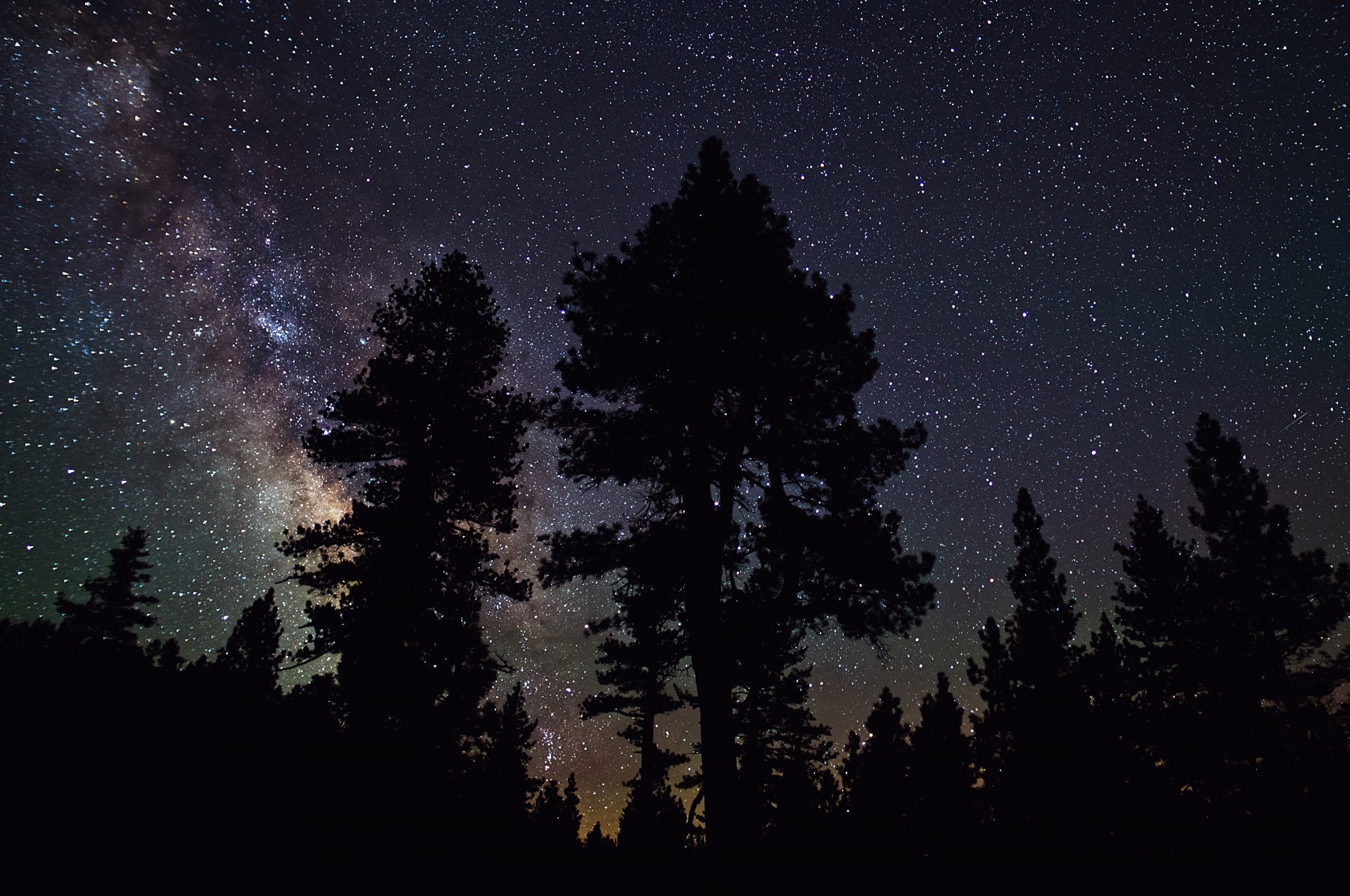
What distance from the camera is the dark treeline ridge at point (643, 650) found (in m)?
6.48

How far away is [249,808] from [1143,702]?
30.8 metres

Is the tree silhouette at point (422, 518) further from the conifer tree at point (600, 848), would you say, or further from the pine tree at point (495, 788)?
the conifer tree at point (600, 848)

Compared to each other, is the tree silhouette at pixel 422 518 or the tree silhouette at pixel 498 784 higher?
the tree silhouette at pixel 422 518

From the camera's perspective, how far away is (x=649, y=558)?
9.34 metres

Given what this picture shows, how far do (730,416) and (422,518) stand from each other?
846cm

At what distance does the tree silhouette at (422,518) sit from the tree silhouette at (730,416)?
5127 millimetres

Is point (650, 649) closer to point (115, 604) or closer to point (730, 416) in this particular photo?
point (730, 416)

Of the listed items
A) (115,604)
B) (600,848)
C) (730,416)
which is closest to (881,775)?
(600,848)

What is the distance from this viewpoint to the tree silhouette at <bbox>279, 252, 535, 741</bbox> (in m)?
12.2

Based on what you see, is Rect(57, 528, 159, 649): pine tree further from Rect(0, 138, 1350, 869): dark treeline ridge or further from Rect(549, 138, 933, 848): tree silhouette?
Rect(549, 138, 933, 848): tree silhouette

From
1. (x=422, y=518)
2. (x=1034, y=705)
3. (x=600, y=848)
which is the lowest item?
(x=600, y=848)

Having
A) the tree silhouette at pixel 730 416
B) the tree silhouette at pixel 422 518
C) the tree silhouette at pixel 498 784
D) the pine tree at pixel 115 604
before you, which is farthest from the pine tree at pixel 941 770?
the pine tree at pixel 115 604

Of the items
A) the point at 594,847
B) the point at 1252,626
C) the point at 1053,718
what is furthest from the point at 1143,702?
the point at 594,847

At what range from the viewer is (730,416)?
10.5 metres
